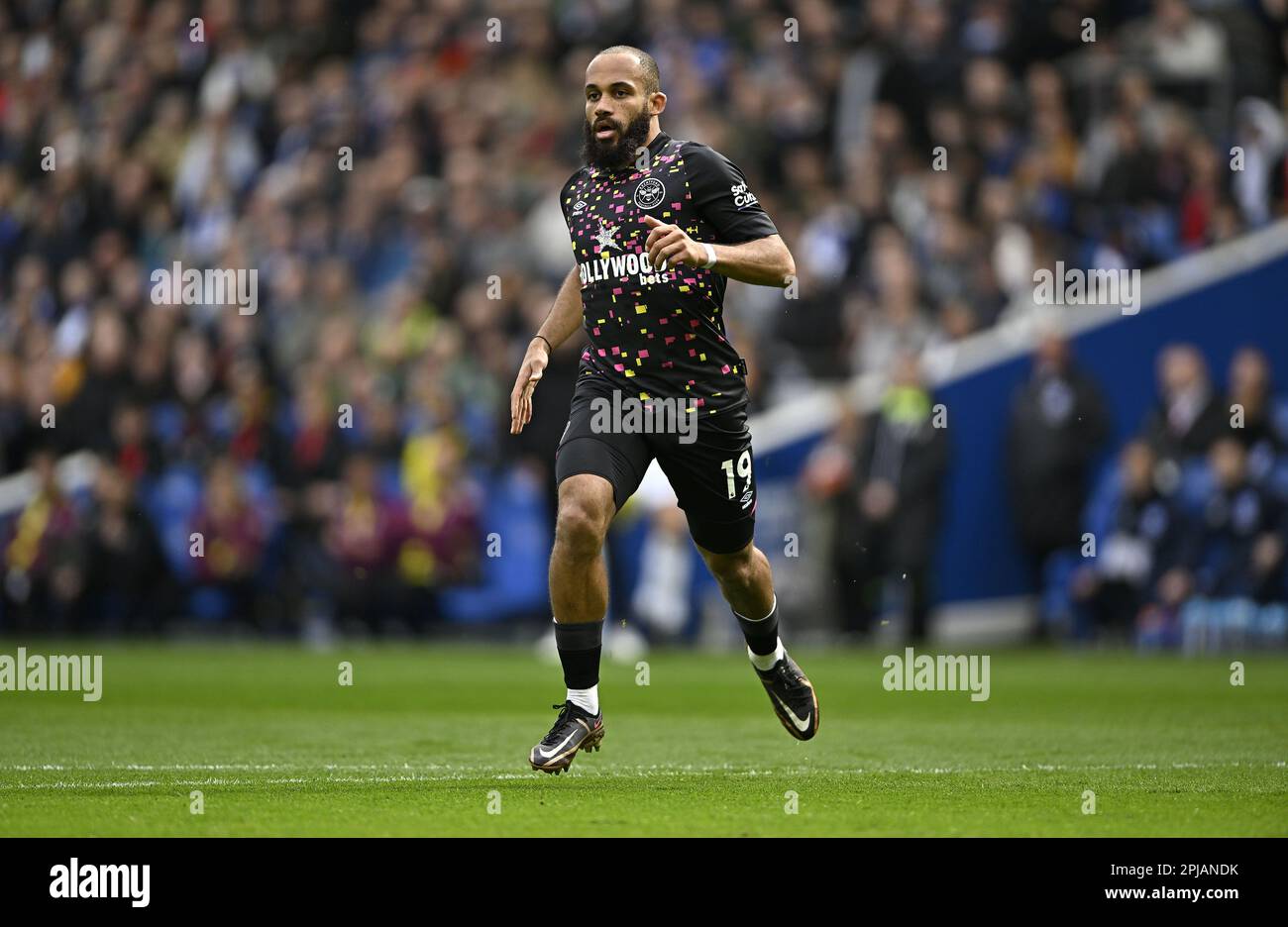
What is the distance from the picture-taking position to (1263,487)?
1566 centimetres

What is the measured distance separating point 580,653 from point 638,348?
121 centimetres

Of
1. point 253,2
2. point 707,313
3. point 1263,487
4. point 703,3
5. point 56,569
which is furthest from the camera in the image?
point 253,2

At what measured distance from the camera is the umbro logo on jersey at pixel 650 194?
7949 mm

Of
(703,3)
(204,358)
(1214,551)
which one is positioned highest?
(703,3)

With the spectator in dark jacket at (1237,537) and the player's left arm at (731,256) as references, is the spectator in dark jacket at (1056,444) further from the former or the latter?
the player's left arm at (731,256)

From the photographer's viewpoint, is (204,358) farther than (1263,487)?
Yes

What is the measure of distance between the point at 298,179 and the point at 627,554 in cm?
603

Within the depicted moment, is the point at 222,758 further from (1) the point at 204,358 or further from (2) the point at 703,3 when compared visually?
(2) the point at 703,3

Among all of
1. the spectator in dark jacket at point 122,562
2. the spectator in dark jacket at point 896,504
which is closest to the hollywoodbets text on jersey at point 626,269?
the spectator in dark jacket at point 896,504
